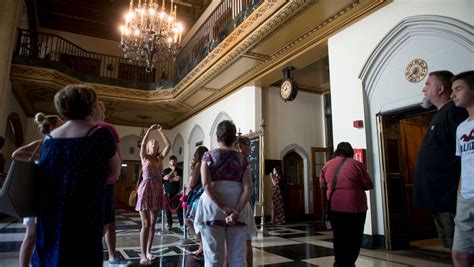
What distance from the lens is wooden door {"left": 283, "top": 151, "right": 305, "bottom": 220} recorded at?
8188 mm

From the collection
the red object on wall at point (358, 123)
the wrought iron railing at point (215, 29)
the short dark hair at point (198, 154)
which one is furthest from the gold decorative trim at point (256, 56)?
the short dark hair at point (198, 154)

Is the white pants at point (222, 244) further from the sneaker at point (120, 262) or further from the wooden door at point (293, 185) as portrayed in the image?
the wooden door at point (293, 185)

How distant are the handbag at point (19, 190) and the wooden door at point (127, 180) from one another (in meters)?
12.6

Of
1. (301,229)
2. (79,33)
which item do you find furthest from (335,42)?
(79,33)

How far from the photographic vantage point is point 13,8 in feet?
24.3

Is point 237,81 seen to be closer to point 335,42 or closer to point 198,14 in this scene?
point 335,42

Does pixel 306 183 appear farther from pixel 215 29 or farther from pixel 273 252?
pixel 215 29

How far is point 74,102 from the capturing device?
150cm

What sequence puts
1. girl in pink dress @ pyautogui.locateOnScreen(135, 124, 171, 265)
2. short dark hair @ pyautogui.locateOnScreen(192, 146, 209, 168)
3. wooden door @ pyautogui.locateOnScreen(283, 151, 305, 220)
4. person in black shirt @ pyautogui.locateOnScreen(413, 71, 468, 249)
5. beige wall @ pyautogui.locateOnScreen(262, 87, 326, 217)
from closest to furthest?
person in black shirt @ pyautogui.locateOnScreen(413, 71, 468, 249) → girl in pink dress @ pyautogui.locateOnScreen(135, 124, 171, 265) → short dark hair @ pyautogui.locateOnScreen(192, 146, 209, 168) → beige wall @ pyautogui.locateOnScreen(262, 87, 326, 217) → wooden door @ pyautogui.locateOnScreen(283, 151, 305, 220)

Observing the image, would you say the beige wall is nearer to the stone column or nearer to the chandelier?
the chandelier

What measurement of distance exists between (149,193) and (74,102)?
1.90 meters

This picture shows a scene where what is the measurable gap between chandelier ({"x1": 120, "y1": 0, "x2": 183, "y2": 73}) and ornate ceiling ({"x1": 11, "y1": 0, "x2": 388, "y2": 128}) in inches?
52.2

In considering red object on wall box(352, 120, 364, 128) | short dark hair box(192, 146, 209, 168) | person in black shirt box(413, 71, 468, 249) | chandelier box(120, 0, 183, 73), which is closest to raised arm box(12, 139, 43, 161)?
short dark hair box(192, 146, 209, 168)

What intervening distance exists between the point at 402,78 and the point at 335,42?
1459mm
